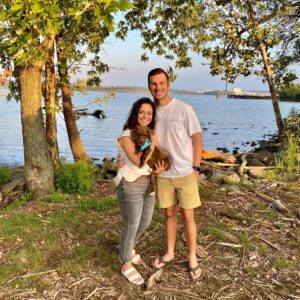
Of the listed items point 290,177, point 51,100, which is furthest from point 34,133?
point 290,177

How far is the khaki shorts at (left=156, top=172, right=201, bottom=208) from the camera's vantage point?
15.5 ft

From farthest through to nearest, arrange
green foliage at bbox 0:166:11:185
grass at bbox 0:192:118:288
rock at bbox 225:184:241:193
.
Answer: green foliage at bbox 0:166:11:185, rock at bbox 225:184:241:193, grass at bbox 0:192:118:288

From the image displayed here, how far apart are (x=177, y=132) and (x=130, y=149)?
0.62 metres

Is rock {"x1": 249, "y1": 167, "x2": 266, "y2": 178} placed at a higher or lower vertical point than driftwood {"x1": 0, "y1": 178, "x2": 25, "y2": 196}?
higher

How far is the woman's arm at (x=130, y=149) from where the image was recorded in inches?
171

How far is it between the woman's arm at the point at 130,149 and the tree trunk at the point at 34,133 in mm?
4387

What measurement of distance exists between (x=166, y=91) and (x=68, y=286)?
2.71m

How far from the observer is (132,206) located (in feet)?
14.8

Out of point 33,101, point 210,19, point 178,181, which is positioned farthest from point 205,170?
point 178,181

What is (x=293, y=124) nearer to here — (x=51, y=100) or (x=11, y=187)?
(x=51, y=100)

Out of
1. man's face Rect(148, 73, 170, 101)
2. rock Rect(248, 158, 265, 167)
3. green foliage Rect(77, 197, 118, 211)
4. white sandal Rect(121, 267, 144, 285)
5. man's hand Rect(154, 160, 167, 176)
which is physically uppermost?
man's face Rect(148, 73, 170, 101)

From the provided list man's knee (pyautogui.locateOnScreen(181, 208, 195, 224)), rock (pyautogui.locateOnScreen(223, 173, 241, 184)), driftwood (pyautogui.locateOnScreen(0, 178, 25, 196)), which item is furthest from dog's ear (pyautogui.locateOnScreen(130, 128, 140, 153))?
driftwood (pyautogui.locateOnScreen(0, 178, 25, 196))

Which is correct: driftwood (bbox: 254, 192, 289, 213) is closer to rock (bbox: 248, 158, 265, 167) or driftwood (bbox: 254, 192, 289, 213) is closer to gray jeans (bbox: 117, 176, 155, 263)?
gray jeans (bbox: 117, 176, 155, 263)

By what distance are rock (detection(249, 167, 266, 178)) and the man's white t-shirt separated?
6242 millimetres
